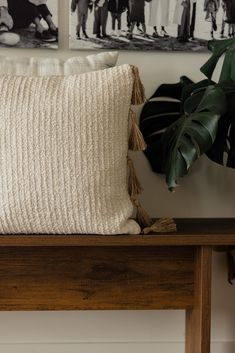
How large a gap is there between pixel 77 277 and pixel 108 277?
7 cm

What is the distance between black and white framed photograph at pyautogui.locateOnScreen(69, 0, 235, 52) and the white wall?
0.14 feet

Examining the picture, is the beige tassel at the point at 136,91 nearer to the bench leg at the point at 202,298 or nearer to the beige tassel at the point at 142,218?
the beige tassel at the point at 142,218

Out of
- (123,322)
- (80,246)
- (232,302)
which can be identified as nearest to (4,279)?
(80,246)

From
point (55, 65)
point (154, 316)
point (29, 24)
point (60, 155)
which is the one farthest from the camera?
point (154, 316)

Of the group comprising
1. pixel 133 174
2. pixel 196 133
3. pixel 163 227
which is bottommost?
pixel 163 227

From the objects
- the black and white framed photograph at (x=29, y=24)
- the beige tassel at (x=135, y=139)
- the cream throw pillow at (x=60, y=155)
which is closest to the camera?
the cream throw pillow at (x=60, y=155)

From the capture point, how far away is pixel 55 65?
1.54 m

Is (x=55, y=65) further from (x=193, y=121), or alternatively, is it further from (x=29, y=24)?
(x=193, y=121)

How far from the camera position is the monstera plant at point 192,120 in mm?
1382

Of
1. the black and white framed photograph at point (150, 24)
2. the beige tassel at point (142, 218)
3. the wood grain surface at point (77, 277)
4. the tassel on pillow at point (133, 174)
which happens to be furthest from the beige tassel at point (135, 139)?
the black and white framed photograph at point (150, 24)

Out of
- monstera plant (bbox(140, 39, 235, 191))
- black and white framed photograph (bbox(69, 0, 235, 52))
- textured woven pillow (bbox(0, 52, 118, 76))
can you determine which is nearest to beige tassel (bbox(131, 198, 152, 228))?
monstera plant (bbox(140, 39, 235, 191))

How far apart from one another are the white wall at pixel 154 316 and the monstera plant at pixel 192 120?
6cm

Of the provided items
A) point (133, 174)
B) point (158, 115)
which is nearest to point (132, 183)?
point (133, 174)

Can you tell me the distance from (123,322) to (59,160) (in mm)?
685
